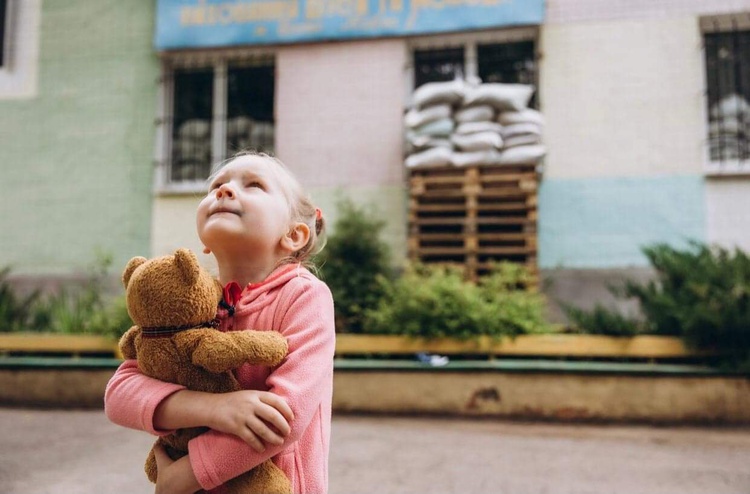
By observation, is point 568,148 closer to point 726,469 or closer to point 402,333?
point 402,333

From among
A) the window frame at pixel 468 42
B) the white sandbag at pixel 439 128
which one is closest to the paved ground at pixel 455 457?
the white sandbag at pixel 439 128

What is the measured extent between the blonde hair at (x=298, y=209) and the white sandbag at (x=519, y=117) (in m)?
4.83

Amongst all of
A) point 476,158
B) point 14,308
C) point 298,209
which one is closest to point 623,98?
point 476,158

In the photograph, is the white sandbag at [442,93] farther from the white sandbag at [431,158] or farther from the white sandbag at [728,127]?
the white sandbag at [728,127]

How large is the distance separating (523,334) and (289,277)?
427 centimetres

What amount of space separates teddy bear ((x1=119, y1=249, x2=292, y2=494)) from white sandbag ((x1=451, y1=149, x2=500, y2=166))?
5096 millimetres

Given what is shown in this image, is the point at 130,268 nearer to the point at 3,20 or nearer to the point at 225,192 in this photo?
the point at 225,192

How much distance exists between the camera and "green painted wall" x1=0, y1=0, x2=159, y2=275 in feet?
23.8

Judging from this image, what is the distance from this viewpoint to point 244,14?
708 centimetres

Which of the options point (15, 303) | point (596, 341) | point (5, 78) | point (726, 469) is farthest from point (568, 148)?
point (5, 78)

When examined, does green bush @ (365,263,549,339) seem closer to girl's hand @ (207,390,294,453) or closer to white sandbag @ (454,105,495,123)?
white sandbag @ (454,105,495,123)

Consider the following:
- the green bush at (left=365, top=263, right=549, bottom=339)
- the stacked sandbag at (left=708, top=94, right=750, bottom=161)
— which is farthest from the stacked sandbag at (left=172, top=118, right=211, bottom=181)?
the stacked sandbag at (left=708, top=94, right=750, bottom=161)

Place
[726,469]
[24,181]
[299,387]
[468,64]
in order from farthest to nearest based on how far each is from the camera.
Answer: [24,181], [468,64], [726,469], [299,387]

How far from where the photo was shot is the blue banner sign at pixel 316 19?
6566 mm
